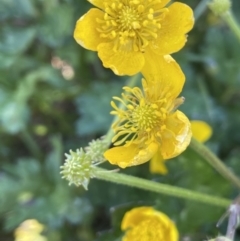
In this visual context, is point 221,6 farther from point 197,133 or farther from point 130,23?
point 197,133

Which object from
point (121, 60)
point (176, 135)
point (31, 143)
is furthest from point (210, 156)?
point (31, 143)

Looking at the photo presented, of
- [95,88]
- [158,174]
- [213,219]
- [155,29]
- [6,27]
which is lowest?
[213,219]

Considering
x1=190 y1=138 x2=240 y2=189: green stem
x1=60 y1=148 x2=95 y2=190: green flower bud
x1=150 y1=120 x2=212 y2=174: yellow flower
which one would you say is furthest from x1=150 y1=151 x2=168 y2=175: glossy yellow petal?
x1=60 y1=148 x2=95 y2=190: green flower bud

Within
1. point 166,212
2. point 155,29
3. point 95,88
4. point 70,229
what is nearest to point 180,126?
point 155,29

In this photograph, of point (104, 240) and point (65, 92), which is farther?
point (65, 92)

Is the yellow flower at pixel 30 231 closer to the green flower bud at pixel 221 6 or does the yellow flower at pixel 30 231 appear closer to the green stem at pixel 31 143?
the green stem at pixel 31 143

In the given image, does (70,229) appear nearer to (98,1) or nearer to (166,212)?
(166,212)

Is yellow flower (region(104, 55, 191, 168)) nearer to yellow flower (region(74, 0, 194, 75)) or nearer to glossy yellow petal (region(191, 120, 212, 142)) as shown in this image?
yellow flower (region(74, 0, 194, 75))
